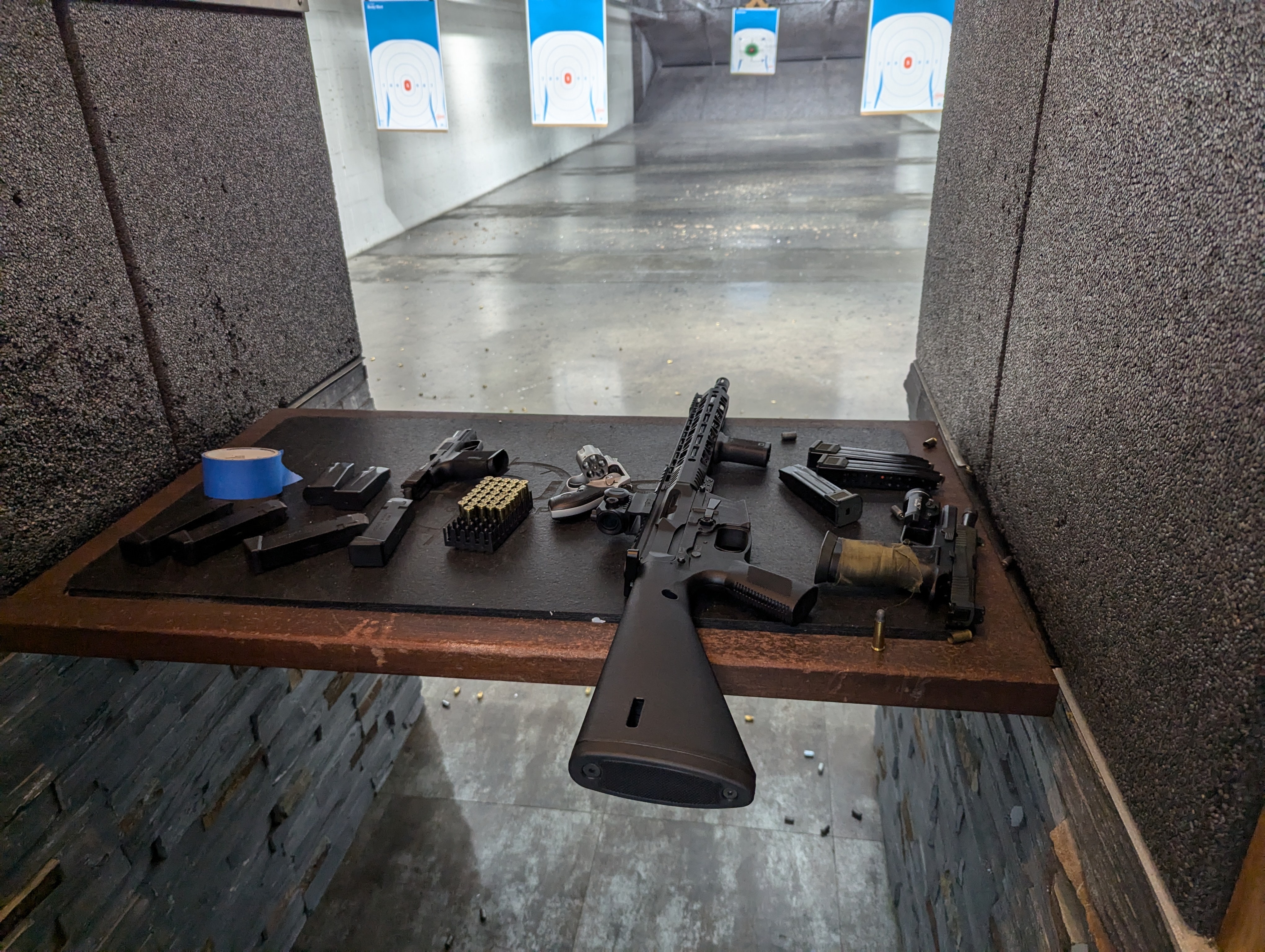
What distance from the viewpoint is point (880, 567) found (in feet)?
3.03

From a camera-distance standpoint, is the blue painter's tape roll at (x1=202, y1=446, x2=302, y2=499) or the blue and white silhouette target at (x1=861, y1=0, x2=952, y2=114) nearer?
the blue painter's tape roll at (x1=202, y1=446, x2=302, y2=499)

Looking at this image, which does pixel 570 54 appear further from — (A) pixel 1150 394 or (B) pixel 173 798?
(A) pixel 1150 394

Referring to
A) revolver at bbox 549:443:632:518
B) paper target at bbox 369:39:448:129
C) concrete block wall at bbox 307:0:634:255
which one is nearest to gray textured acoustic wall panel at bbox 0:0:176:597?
revolver at bbox 549:443:632:518

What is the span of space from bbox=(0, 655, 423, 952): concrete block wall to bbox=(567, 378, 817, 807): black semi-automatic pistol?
0.75 meters

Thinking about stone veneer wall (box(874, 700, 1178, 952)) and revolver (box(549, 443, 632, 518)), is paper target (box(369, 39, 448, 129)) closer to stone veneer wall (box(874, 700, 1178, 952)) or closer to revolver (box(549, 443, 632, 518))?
revolver (box(549, 443, 632, 518))

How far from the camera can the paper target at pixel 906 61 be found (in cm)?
614

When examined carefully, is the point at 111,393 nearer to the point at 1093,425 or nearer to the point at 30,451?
the point at 30,451

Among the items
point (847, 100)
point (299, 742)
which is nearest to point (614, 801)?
point (299, 742)

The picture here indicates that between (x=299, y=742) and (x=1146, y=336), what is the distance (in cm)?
163

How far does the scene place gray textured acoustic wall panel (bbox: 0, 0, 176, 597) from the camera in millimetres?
988

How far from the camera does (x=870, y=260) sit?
17.7ft

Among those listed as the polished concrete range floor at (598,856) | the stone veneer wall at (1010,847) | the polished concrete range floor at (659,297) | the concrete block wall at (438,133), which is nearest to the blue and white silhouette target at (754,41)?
the concrete block wall at (438,133)

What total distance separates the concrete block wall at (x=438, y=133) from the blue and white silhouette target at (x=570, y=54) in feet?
2.10


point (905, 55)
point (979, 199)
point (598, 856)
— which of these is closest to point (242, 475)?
point (598, 856)
